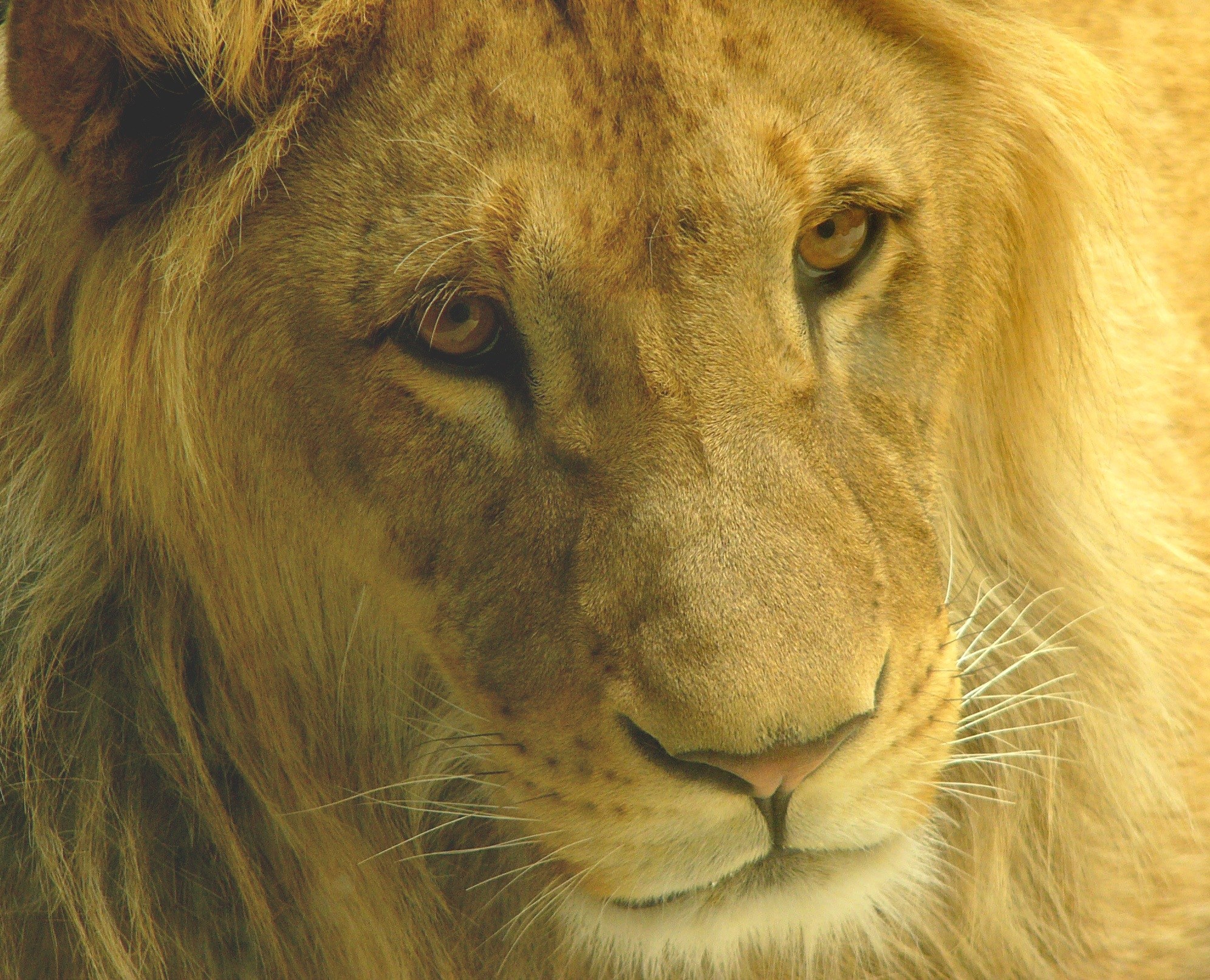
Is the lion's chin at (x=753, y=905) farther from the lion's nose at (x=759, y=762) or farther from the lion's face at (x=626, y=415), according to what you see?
the lion's nose at (x=759, y=762)

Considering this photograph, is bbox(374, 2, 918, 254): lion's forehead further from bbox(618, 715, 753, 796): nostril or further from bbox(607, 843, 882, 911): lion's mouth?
bbox(607, 843, 882, 911): lion's mouth

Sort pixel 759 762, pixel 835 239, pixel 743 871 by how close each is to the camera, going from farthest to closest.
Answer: pixel 835 239 < pixel 743 871 < pixel 759 762

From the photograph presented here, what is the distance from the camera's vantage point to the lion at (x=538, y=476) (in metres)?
1.69

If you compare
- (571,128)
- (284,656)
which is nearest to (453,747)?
(284,656)

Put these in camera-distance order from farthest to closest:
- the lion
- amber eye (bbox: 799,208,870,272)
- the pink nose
A: amber eye (bbox: 799,208,870,272) → the lion → the pink nose

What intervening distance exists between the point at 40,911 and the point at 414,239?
998 millimetres

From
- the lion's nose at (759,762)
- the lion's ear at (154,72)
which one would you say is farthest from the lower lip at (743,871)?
the lion's ear at (154,72)

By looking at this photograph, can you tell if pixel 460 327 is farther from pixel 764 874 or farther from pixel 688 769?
pixel 764 874

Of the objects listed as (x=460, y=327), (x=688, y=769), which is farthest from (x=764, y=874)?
(x=460, y=327)

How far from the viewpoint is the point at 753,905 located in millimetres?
1740

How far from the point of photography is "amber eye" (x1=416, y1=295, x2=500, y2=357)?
173 cm

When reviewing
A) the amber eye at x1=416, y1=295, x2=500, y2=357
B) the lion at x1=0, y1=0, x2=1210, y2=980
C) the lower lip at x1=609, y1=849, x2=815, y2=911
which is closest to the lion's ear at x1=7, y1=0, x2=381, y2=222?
the lion at x1=0, y1=0, x2=1210, y2=980

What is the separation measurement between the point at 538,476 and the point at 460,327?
0.59 ft

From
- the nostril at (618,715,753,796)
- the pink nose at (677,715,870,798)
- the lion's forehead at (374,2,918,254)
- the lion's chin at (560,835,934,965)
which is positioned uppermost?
the lion's forehead at (374,2,918,254)
